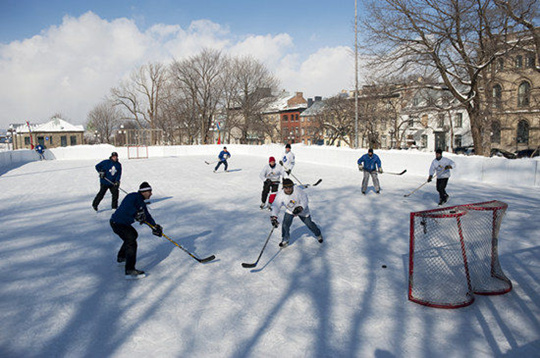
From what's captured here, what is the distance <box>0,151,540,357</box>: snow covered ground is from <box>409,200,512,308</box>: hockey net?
208 millimetres

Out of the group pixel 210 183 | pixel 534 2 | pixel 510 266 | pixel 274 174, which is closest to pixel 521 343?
A: pixel 510 266

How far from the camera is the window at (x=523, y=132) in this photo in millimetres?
40522

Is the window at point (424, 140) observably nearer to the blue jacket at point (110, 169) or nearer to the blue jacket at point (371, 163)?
the blue jacket at point (371, 163)

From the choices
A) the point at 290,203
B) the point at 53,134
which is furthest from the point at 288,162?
the point at 53,134

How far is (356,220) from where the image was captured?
360 inches

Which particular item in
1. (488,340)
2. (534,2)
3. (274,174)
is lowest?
(488,340)

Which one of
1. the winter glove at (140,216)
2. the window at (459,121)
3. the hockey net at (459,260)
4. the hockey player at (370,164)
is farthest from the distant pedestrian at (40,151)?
the window at (459,121)

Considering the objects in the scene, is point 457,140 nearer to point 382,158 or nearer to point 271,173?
point 382,158

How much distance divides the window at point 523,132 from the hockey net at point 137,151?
1591 inches

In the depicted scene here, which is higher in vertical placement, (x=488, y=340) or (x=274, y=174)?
→ (x=274, y=174)

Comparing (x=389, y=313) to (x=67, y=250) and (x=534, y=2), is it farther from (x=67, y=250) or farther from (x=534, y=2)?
(x=534, y=2)

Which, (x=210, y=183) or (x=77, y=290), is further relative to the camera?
(x=210, y=183)

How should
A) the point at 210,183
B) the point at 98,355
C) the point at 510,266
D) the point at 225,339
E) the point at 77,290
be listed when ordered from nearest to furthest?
the point at 98,355, the point at 225,339, the point at 77,290, the point at 510,266, the point at 210,183

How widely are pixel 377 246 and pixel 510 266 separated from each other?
2.16 meters
